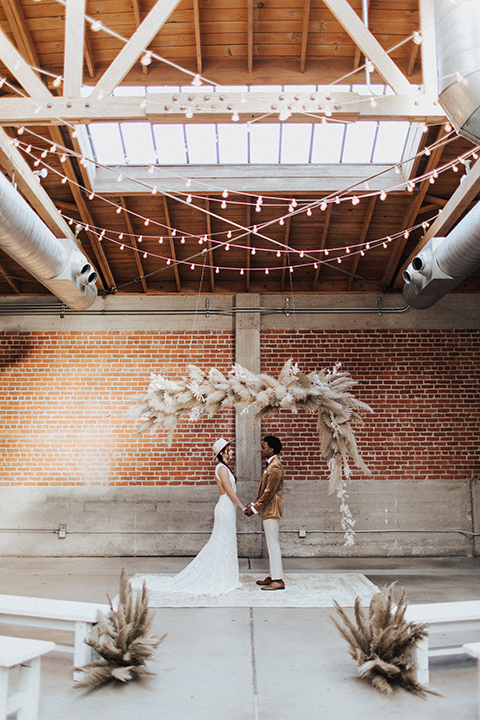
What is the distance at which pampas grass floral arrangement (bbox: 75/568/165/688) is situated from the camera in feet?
12.2

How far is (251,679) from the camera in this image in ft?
12.9

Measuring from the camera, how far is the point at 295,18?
6137 millimetres

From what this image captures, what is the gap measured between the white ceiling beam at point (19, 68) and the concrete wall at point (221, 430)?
4.44 meters

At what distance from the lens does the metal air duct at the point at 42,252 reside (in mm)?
5398

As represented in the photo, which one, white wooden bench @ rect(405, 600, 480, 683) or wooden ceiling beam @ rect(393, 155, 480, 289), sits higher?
wooden ceiling beam @ rect(393, 155, 480, 289)

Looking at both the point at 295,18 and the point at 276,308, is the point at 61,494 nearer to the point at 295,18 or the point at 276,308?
the point at 276,308

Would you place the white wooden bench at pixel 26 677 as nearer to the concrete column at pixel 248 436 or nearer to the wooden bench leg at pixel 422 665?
the wooden bench leg at pixel 422 665

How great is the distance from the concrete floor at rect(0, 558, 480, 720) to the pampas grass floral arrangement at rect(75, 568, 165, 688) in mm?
92

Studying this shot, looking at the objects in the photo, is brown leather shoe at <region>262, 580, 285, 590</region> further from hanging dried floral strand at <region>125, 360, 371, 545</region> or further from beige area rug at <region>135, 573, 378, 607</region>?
hanging dried floral strand at <region>125, 360, 371, 545</region>

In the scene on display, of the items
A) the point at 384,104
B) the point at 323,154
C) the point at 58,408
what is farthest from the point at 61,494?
the point at 384,104

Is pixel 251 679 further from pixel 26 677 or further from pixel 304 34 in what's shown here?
pixel 304 34

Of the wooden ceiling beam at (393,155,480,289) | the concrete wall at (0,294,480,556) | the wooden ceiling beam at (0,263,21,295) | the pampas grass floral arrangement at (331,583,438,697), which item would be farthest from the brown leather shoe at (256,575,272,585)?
the wooden ceiling beam at (0,263,21,295)

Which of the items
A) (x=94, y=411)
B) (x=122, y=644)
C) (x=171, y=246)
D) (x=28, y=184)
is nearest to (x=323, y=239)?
(x=171, y=246)

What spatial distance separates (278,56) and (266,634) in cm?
596
